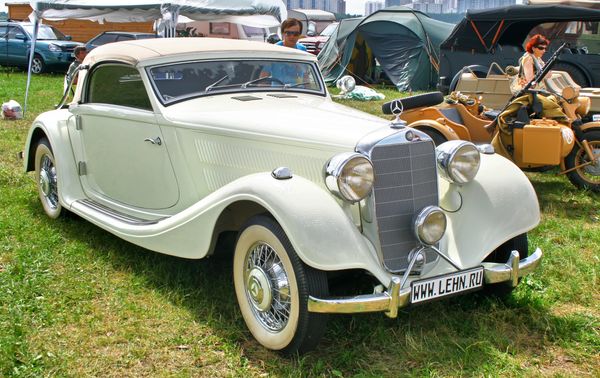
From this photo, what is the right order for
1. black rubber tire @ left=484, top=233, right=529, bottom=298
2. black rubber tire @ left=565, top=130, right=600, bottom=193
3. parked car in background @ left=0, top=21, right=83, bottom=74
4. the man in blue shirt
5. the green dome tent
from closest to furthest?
black rubber tire @ left=484, top=233, right=529, bottom=298
black rubber tire @ left=565, top=130, right=600, bottom=193
the man in blue shirt
the green dome tent
parked car in background @ left=0, top=21, right=83, bottom=74

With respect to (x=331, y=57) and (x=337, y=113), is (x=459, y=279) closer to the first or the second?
(x=337, y=113)

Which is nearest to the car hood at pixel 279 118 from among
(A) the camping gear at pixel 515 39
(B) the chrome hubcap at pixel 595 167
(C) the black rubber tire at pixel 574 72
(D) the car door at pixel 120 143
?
(D) the car door at pixel 120 143

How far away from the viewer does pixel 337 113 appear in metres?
3.63

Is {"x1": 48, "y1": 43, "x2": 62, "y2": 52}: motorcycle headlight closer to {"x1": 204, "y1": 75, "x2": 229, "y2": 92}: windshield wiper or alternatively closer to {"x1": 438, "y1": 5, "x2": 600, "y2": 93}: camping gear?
{"x1": 438, "y1": 5, "x2": 600, "y2": 93}: camping gear

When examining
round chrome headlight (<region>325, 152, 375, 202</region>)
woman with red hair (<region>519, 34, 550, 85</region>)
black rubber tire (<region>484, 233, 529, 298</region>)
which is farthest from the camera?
woman with red hair (<region>519, 34, 550, 85</region>)

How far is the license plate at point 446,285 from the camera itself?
2.79 metres

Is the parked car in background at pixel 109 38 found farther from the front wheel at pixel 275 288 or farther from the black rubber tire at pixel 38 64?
the front wheel at pixel 275 288

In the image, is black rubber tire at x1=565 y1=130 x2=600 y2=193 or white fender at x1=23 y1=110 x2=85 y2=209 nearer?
white fender at x1=23 y1=110 x2=85 y2=209

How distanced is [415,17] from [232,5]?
561cm

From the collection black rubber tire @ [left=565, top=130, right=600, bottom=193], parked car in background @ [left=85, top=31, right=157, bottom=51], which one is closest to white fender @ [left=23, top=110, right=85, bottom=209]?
black rubber tire @ [left=565, top=130, right=600, bottom=193]

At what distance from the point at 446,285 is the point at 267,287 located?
85 cm

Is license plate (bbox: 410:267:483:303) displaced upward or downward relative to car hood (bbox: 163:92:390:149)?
downward

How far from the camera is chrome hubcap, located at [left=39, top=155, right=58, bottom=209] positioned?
16.3 feet

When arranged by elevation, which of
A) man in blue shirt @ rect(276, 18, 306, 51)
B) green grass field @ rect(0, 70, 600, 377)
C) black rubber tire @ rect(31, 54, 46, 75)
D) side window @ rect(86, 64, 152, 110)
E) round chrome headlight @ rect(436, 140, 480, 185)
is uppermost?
man in blue shirt @ rect(276, 18, 306, 51)
